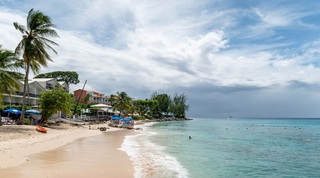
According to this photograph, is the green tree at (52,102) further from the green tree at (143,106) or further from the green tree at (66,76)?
the green tree at (143,106)

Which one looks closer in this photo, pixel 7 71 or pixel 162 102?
pixel 7 71

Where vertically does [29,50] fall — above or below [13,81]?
above

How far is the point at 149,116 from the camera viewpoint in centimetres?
10525

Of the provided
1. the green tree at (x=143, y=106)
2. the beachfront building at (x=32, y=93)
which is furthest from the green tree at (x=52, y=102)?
the green tree at (x=143, y=106)

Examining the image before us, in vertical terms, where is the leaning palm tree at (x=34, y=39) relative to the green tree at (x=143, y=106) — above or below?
above

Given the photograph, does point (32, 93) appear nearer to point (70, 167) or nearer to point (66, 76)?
point (66, 76)

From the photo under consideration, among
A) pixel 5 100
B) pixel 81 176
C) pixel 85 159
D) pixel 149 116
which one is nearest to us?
pixel 81 176

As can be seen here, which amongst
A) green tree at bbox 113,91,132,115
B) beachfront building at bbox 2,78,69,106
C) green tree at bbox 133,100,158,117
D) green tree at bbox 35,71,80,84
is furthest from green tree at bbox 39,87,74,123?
green tree at bbox 133,100,158,117

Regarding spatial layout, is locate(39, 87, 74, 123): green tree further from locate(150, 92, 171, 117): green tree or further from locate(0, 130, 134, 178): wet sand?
locate(150, 92, 171, 117): green tree

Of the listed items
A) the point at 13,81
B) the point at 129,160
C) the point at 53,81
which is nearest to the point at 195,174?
the point at 129,160

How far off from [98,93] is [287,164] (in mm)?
97130

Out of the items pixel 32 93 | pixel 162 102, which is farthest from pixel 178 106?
pixel 32 93

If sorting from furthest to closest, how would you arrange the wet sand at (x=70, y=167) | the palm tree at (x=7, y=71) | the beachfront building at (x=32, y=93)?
the beachfront building at (x=32, y=93), the palm tree at (x=7, y=71), the wet sand at (x=70, y=167)

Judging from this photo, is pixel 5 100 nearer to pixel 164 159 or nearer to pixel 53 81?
pixel 53 81
